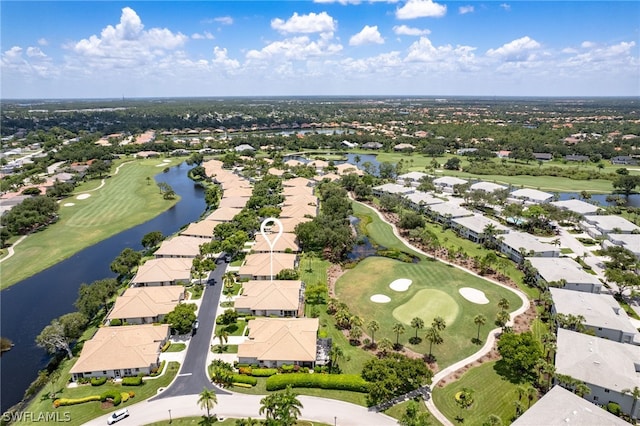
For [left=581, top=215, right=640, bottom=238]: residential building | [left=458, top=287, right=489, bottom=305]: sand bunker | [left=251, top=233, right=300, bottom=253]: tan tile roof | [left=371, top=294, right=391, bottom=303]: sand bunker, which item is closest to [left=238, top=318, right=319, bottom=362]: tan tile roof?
[left=371, top=294, right=391, bottom=303]: sand bunker

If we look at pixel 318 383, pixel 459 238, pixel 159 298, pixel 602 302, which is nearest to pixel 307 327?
pixel 318 383

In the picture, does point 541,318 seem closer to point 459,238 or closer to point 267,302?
point 459,238

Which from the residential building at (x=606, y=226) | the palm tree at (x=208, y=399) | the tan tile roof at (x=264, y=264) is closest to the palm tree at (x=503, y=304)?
the tan tile roof at (x=264, y=264)

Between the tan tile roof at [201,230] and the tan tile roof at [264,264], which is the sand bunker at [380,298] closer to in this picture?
the tan tile roof at [264,264]

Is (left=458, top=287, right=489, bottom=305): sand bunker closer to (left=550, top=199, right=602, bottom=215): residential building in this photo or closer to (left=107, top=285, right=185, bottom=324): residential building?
(left=107, top=285, right=185, bottom=324): residential building

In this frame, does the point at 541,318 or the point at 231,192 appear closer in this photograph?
the point at 541,318

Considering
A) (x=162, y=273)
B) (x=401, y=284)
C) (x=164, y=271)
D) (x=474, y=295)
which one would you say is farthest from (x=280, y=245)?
(x=474, y=295)
